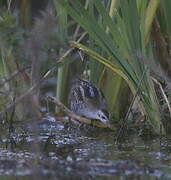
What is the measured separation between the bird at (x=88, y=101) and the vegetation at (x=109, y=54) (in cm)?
10

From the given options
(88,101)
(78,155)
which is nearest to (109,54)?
(78,155)

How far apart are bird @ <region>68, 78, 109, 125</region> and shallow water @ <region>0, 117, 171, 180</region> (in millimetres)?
211

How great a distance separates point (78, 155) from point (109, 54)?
40.8 inches

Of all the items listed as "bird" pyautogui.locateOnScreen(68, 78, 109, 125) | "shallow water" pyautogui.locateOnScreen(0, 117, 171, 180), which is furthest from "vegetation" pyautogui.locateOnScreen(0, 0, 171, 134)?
"shallow water" pyautogui.locateOnScreen(0, 117, 171, 180)

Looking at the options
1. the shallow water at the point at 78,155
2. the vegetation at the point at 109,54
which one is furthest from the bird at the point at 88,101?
the shallow water at the point at 78,155

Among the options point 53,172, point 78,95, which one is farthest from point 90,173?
point 78,95

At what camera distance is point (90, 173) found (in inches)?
175

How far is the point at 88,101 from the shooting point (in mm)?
7062

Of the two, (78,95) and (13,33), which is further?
(78,95)

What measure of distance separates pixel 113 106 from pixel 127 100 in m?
0.16

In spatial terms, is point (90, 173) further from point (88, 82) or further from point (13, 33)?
point (88, 82)

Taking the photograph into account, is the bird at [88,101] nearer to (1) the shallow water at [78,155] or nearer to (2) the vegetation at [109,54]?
(2) the vegetation at [109,54]

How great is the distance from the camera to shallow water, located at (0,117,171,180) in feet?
14.5

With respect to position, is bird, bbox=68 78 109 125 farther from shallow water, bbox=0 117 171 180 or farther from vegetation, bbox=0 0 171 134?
shallow water, bbox=0 117 171 180
